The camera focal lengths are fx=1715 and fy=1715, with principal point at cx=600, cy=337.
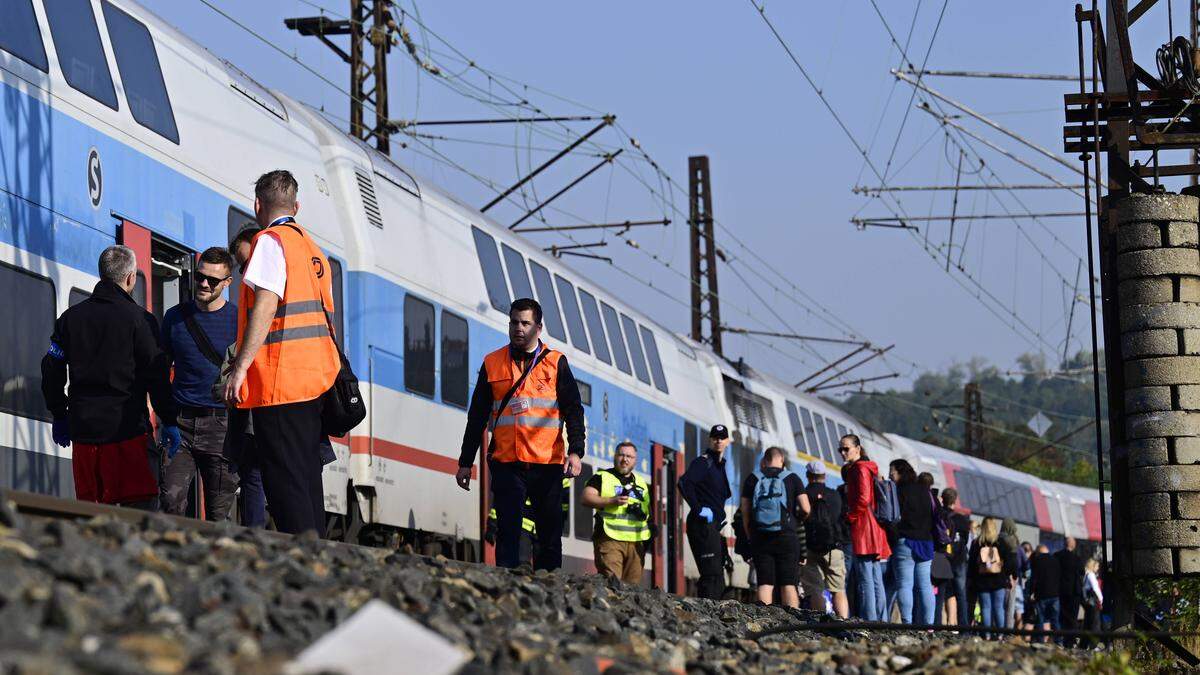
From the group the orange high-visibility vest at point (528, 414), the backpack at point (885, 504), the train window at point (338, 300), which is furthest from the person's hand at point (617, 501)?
the backpack at point (885, 504)

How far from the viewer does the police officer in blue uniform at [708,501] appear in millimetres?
Result: 13969

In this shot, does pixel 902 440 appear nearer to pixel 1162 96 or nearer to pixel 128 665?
pixel 1162 96

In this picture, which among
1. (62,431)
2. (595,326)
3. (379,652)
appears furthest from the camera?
(595,326)

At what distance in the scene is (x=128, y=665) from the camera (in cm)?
353

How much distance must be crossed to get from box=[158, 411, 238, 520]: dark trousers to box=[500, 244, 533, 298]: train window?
831cm

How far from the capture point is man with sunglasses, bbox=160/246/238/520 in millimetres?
8672

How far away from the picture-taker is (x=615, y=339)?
66.8 ft

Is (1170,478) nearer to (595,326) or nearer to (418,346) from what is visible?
(418,346)

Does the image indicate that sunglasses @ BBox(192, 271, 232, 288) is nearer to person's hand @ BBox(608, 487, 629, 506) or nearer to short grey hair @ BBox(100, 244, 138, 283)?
short grey hair @ BBox(100, 244, 138, 283)

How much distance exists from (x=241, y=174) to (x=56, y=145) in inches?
99.2

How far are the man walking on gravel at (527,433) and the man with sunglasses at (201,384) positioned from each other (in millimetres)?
1655

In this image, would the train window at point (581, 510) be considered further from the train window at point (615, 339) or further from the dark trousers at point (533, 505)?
the dark trousers at point (533, 505)

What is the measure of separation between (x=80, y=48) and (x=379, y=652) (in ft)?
20.3

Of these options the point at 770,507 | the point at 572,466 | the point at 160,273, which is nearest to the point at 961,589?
the point at 770,507
